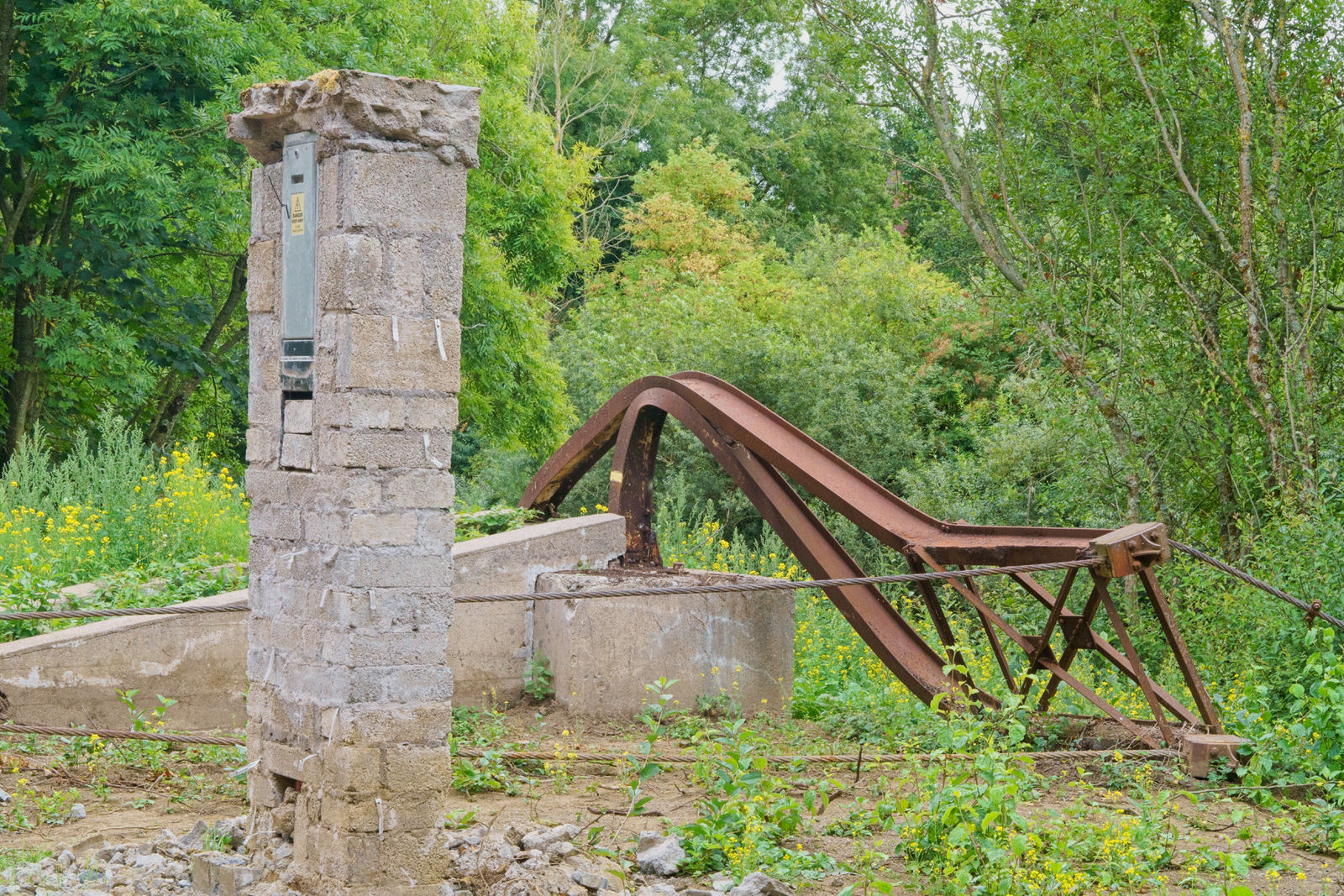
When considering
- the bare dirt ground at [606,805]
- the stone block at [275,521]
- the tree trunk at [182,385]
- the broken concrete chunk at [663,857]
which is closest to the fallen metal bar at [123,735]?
the bare dirt ground at [606,805]

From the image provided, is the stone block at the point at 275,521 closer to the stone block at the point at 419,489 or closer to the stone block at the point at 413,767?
the stone block at the point at 419,489

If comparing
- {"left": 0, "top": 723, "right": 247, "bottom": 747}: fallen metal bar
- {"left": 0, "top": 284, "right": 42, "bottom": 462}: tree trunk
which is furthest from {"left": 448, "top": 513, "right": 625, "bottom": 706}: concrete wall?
{"left": 0, "top": 284, "right": 42, "bottom": 462}: tree trunk

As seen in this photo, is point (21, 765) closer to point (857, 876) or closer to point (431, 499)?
point (431, 499)

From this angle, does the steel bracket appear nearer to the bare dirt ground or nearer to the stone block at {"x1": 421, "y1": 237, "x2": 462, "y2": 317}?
the bare dirt ground

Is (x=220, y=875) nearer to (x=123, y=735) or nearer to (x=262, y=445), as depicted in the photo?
(x=123, y=735)

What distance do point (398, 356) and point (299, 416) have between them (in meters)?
0.48

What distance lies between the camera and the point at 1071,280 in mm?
9578

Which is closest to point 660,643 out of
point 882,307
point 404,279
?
point 404,279

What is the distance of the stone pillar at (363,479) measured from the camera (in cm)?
426

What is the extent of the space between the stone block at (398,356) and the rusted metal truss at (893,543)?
7.50 feet

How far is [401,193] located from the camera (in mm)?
4348

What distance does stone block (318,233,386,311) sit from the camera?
4.25m

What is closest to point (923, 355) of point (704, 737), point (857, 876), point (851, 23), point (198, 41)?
point (851, 23)

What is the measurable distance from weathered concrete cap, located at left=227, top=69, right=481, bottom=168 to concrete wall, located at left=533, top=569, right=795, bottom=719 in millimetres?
3493
